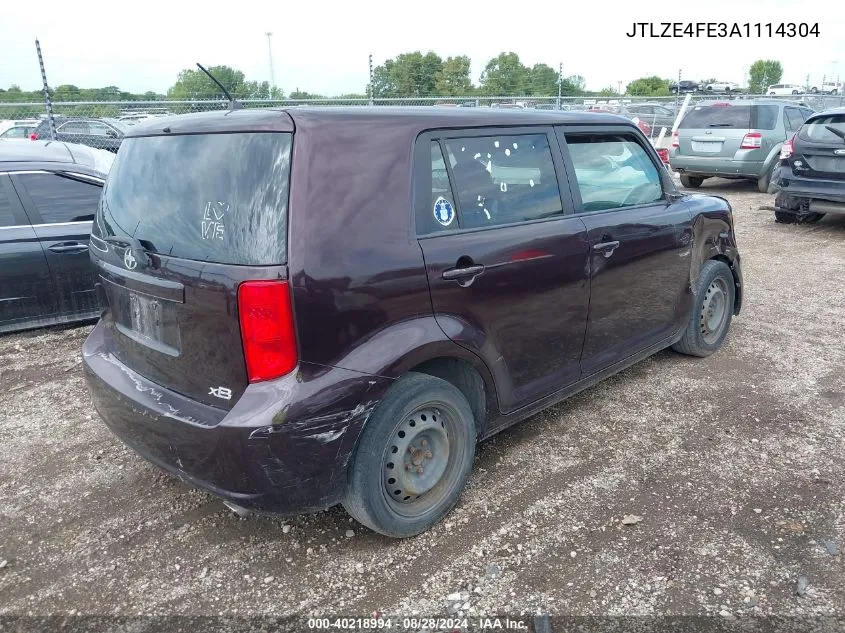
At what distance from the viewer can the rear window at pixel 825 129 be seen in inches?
332

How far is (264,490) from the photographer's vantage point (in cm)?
237

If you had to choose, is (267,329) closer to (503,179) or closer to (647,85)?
(503,179)

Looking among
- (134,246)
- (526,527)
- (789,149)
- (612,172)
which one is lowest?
(526,527)

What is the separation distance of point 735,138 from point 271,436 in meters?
11.9

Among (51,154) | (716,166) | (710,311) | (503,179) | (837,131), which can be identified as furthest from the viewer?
(716,166)

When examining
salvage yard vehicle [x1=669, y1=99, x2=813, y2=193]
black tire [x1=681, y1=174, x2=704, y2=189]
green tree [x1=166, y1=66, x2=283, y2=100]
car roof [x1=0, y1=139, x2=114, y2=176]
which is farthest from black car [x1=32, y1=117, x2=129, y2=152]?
black tire [x1=681, y1=174, x2=704, y2=189]

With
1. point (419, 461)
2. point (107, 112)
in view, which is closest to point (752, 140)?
point (419, 461)

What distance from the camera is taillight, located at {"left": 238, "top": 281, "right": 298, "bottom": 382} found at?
7.36 ft

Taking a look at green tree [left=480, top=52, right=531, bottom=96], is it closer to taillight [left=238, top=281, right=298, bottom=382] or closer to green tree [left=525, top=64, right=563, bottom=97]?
green tree [left=525, top=64, right=563, bottom=97]

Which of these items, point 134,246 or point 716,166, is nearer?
point 134,246

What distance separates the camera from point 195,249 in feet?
7.95

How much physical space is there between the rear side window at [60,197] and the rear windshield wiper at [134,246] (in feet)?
9.19

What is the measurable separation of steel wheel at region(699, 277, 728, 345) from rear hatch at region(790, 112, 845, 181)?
5.10 m

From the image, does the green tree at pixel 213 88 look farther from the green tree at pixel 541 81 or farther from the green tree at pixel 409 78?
the green tree at pixel 541 81
